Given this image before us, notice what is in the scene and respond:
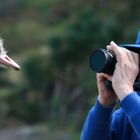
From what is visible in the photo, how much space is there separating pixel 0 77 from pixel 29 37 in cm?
362

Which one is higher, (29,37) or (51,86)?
(29,37)

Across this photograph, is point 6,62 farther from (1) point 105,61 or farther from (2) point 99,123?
(1) point 105,61

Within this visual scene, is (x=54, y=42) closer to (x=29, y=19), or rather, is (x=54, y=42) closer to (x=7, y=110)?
(x=7, y=110)

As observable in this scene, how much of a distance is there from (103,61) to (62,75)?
14.7 m

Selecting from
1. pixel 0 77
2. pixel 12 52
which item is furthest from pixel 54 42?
pixel 12 52

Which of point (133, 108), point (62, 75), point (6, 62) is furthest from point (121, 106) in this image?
point (62, 75)

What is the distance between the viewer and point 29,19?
22703 millimetres

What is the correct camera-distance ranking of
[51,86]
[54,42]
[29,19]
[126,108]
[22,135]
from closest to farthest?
[126,108], [22,135], [54,42], [51,86], [29,19]

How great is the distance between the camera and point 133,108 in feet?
7.89

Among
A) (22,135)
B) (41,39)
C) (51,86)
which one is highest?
(41,39)

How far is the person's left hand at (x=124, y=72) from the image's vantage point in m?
2.42

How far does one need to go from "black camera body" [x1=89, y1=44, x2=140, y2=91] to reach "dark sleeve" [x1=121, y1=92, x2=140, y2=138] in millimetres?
49

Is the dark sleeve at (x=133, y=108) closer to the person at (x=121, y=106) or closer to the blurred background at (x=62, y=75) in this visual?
the person at (x=121, y=106)

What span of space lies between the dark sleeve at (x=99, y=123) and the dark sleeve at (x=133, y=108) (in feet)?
0.47
